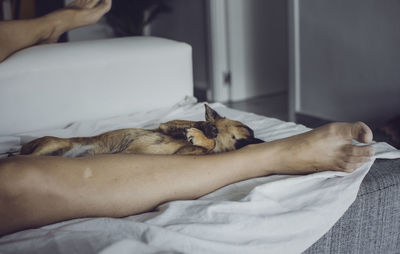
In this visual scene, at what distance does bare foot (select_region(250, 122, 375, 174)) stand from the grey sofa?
2.2 inches

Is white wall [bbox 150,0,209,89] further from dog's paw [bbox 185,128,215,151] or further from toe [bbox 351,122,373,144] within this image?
toe [bbox 351,122,373,144]

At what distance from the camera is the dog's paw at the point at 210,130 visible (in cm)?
116

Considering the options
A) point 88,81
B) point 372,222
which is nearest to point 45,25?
point 88,81

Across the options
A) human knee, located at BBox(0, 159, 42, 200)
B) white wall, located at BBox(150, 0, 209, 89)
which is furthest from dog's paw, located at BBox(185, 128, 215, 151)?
white wall, located at BBox(150, 0, 209, 89)

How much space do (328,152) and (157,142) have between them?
0.41 metres

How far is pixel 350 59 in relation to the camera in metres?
2.61

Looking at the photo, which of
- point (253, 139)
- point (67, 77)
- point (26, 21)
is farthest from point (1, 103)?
point (253, 139)

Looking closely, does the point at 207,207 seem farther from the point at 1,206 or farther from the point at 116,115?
the point at 116,115

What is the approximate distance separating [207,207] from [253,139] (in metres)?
0.37

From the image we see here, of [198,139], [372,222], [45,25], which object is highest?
[45,25]

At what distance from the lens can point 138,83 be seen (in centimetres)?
158

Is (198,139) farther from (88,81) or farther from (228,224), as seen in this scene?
(88,81)

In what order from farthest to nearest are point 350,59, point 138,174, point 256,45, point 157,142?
point 256,45, point 350,59, point 157,142, point 138,174

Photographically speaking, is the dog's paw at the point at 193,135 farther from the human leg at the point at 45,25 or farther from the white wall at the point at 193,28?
the white wall at the point at 193,28
